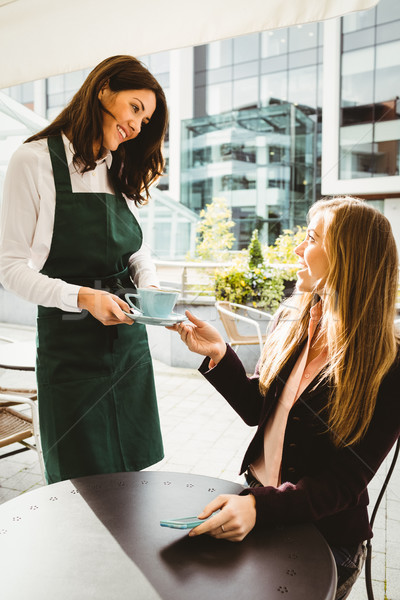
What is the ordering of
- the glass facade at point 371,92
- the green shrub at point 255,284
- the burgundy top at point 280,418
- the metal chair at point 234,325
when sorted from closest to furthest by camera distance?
the burgundy top at point 280,418 < the metal chair at point 234,325 < the green shrub at point 255,284 < the glass facade at point 371,92

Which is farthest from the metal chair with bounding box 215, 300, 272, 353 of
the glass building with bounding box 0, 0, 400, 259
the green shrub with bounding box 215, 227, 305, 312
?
the glass building with bounding box 0, 0, 400, 259

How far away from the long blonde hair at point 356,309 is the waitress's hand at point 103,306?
488mm

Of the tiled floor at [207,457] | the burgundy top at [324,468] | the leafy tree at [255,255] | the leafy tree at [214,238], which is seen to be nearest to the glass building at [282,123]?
the leafy tree at [214,238]

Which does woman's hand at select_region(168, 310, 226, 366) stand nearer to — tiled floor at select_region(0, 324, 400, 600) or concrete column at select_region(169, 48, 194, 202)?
tiled floor at select_region(0, 324, 400, 600)

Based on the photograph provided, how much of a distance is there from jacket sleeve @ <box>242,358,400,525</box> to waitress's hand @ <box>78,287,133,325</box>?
506 millimetres

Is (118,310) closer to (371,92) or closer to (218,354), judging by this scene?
(218,354)

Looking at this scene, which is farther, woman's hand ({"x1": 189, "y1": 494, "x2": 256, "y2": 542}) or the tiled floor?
the tiled floor

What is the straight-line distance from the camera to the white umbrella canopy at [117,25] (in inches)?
55.7

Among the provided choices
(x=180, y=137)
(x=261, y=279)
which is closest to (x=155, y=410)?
(x=261, y=279)

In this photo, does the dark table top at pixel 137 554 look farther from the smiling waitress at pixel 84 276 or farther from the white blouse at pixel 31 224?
the white blouse at pixel 31 224

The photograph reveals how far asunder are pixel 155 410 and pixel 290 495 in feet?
1.98

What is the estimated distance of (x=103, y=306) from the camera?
117 centimetres

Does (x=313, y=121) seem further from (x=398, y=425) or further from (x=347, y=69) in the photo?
(x=398, y=425)

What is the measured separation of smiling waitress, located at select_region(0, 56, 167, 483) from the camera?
1.25 metres
